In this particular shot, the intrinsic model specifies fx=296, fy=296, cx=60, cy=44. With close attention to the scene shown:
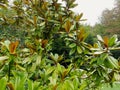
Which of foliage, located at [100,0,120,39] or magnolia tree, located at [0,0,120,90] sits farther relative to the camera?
foliage, located at [100,0,120,39]

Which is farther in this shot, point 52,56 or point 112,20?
point 112,20

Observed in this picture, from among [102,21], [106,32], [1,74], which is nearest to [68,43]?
[1,74]

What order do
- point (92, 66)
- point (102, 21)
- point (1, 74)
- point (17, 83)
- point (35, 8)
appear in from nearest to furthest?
point (17, 83)
point (1, 74)
point (92, 66)
point (35, 8)
point (102, 21)

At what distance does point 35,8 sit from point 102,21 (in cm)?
3493

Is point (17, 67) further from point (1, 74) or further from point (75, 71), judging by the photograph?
point (75, 71)

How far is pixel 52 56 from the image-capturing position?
2338mm

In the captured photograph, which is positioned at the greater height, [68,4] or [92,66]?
[68,4]

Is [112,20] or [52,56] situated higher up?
[52,56]

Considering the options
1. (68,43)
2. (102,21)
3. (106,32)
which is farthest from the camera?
(102,21)

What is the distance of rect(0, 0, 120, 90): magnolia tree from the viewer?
1493 mm

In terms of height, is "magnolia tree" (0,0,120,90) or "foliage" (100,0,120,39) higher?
"magnolia tree" (0,0,120,90)

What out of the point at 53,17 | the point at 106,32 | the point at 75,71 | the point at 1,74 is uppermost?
the point at 53,17

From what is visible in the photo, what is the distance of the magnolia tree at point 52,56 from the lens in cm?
149

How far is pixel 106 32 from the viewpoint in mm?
33969
